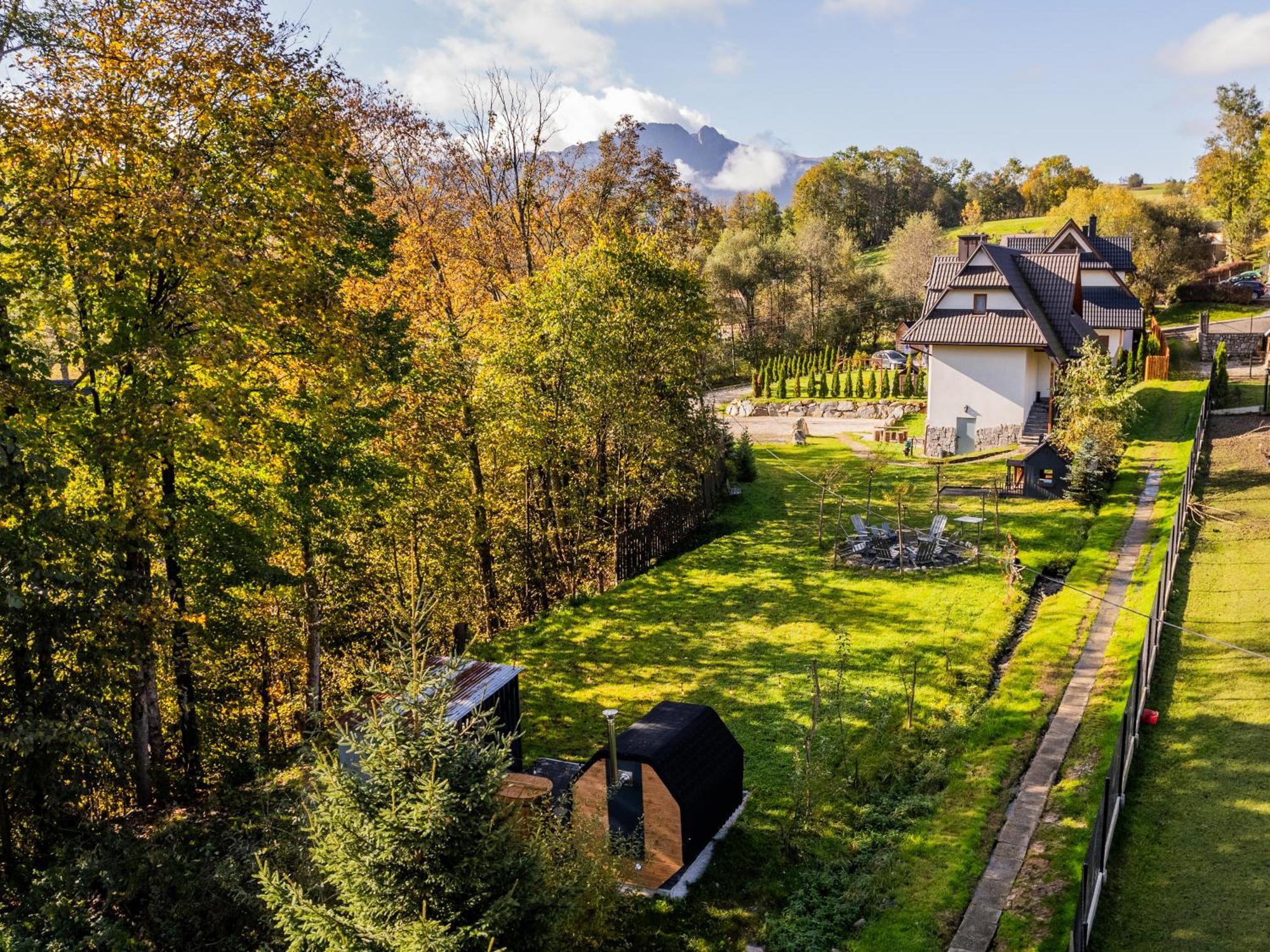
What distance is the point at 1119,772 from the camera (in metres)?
11.0

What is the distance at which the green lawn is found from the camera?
53969 mm

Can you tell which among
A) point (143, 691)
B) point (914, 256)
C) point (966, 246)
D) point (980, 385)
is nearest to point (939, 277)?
point (966, 246)

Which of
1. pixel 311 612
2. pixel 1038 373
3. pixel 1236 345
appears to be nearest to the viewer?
pixel 311 612

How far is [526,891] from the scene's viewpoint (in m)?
6.91

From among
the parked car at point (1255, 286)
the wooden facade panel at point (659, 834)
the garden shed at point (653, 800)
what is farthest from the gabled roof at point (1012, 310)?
the parked car at point (1255, 286)

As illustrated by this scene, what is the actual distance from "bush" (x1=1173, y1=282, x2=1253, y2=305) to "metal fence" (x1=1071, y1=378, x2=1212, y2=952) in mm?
46971

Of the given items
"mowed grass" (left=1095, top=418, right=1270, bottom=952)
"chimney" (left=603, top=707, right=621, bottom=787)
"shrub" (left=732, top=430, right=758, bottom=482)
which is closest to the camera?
"mowed grass" (left=1095, top=418, right=1270, bottom=952)

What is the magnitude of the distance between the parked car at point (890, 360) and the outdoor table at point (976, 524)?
23.8 metres

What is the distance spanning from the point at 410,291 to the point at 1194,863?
19.0 m

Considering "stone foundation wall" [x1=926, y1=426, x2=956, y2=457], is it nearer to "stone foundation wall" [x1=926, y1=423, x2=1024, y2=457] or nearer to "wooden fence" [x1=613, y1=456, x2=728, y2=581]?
"stone foundation wall" [x1=926, y1=423, x2=1024, y2=457]

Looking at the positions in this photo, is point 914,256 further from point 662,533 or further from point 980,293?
point 662,533

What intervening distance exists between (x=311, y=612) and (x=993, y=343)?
23.7 m

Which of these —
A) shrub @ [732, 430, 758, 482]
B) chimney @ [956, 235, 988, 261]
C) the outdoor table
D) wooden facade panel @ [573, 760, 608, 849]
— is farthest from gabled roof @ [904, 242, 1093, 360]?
wooden facade panel @ [573, 760, 608, 849]

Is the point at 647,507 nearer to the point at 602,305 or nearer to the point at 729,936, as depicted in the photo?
the point at 602,305
